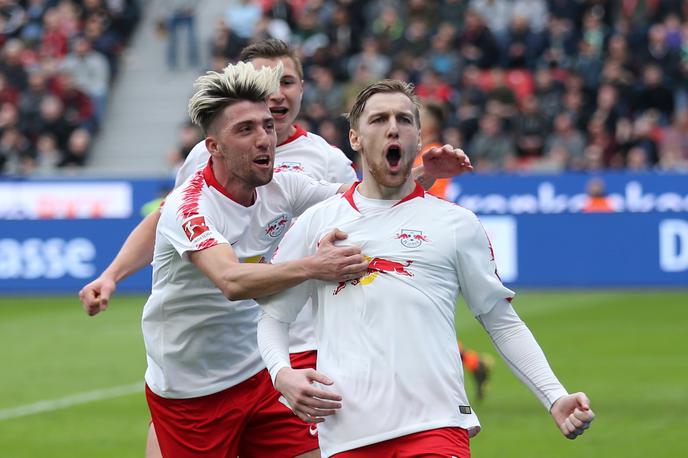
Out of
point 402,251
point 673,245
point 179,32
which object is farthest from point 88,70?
point 402,251

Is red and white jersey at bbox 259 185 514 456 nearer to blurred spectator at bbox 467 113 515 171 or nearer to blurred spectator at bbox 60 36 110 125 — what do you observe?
blurred spectator at bbox 467 113 515 171

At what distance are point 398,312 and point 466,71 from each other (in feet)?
64.7

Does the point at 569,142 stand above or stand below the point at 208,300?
below

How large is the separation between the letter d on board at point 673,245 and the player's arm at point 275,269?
43.8 feet

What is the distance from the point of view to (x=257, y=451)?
21.6ft

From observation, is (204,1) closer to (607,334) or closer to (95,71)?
(95,71)

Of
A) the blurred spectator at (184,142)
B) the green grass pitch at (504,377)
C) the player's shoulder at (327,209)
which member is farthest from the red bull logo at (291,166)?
the blurred spectator at (184,142)

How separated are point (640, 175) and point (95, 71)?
1261 cm

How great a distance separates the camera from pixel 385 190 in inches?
211

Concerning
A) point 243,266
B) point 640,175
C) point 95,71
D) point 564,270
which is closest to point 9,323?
point 564,270

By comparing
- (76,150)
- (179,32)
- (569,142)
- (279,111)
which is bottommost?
(76,150)

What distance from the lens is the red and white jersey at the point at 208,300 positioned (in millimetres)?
6004

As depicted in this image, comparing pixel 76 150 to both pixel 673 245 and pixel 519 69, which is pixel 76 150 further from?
pixel 673 245

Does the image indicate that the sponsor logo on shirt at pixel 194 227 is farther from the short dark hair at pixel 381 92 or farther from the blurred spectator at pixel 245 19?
the blurred spectator at pixel 245 19
